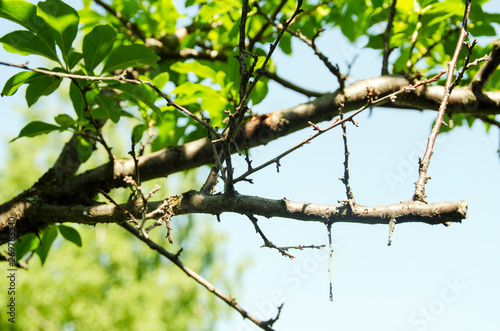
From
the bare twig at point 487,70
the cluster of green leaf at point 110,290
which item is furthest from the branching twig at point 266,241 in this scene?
the cluster of green leaf at point 110,290

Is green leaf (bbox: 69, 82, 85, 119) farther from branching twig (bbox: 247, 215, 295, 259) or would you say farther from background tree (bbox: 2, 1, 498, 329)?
branching twig (bbox: 247, 215, 295, 259)

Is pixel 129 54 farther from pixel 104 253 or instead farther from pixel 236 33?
pixel 104 253

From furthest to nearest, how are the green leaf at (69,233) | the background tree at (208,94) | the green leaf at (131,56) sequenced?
the green leaf at (69,233)
the green leaf at (131,56)
the background tree at (208,94)

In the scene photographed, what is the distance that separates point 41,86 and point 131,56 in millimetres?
285

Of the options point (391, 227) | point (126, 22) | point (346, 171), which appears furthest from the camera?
point (126, 22)

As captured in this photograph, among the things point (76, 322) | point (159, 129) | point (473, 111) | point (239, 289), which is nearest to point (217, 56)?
point (159, 129)

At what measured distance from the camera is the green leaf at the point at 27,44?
1073mm

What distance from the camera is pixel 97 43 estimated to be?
115cm

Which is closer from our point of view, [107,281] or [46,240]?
[46,240]

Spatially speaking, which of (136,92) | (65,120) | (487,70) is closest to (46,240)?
(65,120)

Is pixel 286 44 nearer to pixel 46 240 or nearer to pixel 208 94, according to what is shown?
pixel 208 94

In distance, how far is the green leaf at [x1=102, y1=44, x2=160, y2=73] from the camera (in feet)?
3.77

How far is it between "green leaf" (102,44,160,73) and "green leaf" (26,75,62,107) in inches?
6.6

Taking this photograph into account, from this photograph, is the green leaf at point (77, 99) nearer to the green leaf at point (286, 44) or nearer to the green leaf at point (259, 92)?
the green leaf at point (259, 92)
